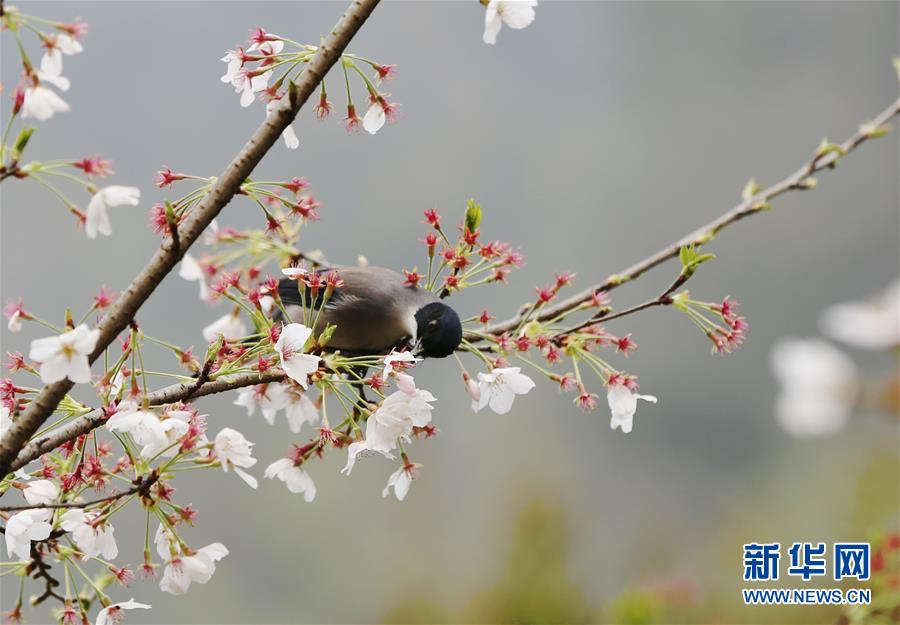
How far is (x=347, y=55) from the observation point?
0.78 metres

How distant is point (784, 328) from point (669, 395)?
2715 mm

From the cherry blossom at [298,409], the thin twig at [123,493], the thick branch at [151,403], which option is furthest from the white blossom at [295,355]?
the cherry blossom at [298,409]

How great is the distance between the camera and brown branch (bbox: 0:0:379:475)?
697 mm

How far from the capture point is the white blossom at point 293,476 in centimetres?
90

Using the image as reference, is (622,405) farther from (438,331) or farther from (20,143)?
(20,143)

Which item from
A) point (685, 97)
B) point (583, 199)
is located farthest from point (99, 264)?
point (685, 97)

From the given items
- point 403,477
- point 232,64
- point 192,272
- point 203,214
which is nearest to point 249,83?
Answer: point 232,64

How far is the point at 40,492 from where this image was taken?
0.76 m

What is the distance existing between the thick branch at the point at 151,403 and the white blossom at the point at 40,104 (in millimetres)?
229

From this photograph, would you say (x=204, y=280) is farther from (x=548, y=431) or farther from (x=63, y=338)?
(x=548, y=431)

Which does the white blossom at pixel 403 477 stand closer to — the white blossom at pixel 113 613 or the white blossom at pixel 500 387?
the white blossom at pixel 500 387

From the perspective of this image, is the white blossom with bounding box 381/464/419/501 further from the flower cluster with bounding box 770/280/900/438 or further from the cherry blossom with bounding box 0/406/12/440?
the flower cluster with bounding box 770/280/900/438

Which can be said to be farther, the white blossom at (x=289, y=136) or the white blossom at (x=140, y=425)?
A: the white blossom at (x=289, y=136)

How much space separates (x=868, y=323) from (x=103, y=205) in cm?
55
